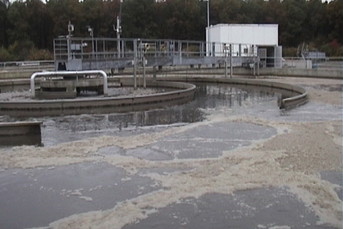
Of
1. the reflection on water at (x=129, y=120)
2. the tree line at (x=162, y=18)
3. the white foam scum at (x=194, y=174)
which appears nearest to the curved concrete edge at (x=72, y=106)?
the reflection on water at (x=129, y=120)

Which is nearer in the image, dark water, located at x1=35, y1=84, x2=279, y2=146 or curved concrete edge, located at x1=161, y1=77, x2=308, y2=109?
dark water, located at x1=35, y1=84, x2=279, y2=146

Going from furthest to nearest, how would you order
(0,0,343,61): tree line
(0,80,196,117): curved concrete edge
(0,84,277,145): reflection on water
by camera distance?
(0,0,343,61): tree line
(0,80,196,117): curved concrete edge
(0,84,277,145): reflection on water

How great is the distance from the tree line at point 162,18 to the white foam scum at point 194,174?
55.7 meters

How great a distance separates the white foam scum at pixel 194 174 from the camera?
6438 mm

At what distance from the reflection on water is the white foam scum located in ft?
3.51

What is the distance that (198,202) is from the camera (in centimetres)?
687

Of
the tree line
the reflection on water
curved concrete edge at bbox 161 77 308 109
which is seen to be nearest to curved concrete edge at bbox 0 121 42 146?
the reflection on water

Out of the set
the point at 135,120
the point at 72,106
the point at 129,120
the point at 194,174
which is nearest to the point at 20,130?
the point at 129,120

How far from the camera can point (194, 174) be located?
824 cm

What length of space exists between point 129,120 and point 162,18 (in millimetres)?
55630

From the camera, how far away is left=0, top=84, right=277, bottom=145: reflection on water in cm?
1243

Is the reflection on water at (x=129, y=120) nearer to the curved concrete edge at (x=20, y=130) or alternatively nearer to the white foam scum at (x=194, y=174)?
the curved concrete edge at (x=20, y=130)

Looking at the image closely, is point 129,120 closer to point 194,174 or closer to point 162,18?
point 194,174

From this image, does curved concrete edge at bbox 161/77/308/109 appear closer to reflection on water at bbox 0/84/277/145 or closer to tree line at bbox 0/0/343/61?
reflection on water at bbox 0/84/277/145
